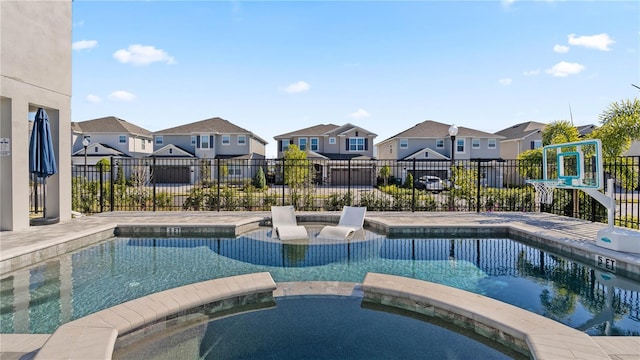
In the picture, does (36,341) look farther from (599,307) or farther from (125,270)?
(599,307)

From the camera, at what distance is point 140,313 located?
425 cm

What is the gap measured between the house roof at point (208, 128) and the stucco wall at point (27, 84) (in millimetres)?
25142

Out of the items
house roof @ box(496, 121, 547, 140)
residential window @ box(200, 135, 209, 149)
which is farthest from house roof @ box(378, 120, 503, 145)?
residential window @ box(200, 135, 209, 149)

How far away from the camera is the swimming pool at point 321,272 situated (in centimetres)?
507

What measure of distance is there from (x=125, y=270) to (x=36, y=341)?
3.12 m

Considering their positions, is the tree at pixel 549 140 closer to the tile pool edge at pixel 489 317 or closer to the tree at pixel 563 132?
the tree at pixel 563 132

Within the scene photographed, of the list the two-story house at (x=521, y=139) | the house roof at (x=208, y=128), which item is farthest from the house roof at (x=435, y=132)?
the house roof at (x=208, y=128)

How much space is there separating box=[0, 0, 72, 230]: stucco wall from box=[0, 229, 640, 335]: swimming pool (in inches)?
96.6

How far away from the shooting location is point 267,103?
22094mm

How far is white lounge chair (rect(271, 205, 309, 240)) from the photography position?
912cm

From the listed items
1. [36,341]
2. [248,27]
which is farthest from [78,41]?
[36,341]

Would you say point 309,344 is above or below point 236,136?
below

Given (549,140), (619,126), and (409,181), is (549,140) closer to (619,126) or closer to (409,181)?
(619,126)

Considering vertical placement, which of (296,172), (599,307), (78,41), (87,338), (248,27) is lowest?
(599,307)
